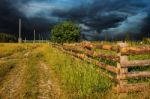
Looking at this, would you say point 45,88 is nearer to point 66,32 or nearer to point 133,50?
point 133,50

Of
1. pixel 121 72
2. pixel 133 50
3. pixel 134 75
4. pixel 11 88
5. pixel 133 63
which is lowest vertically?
pixel 11 88

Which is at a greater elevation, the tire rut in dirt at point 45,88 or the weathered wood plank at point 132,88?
the weathered wood plank at point 132,88

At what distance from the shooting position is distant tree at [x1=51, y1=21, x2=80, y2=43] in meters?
73.6

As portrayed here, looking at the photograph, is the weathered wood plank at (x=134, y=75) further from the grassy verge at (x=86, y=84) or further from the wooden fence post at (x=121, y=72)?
the grassy verge at (x=86, y=84)

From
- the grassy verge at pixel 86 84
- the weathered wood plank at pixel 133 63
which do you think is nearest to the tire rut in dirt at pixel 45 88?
the grassy verge at pixel 86 84

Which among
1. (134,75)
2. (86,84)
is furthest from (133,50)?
(86,84)

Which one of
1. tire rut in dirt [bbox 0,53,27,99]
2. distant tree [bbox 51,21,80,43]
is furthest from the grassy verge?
distant tree [bbox 51,21,80,43]

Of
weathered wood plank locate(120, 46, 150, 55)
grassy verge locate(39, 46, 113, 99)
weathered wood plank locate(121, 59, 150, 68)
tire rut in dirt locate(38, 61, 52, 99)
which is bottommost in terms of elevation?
tire rut in dirt locate(38, 61, 52, 99)

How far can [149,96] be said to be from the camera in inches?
370

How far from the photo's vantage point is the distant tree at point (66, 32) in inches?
2899

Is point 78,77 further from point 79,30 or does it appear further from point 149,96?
point 79,30

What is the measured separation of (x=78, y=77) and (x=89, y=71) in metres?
0.54

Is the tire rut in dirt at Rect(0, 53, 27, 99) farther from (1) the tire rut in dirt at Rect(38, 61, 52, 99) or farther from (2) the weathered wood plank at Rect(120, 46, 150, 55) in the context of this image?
(2) the weathered wood plank at Rect(120, 46, 150, 55)

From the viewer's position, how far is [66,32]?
7381cm
